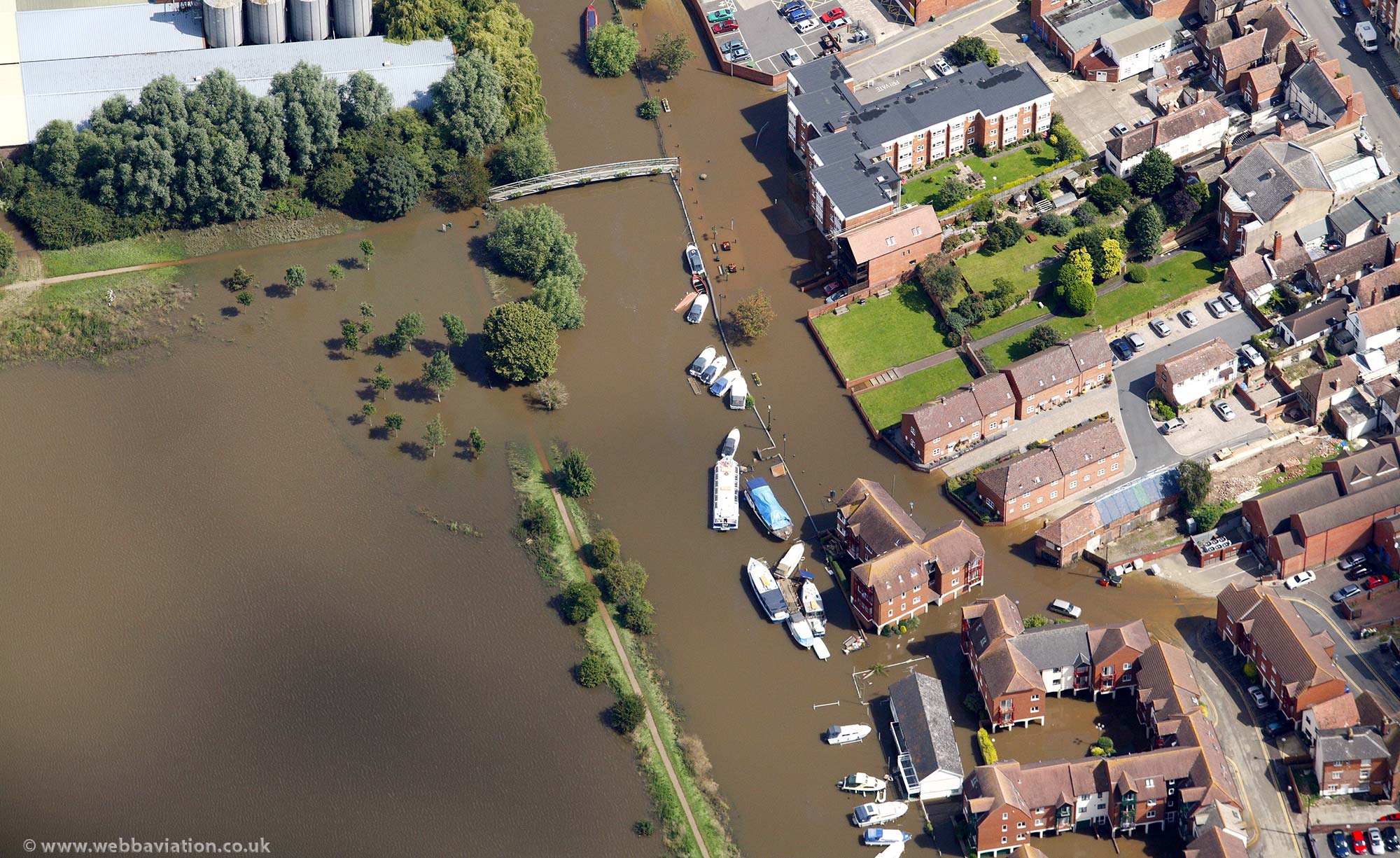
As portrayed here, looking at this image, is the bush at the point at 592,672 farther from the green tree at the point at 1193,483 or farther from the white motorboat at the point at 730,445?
the green tree at the point at 1193,483

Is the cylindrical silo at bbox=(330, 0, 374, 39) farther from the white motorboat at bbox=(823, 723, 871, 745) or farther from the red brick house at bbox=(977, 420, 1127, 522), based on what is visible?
the white motorboat at bbox=(823, 723, 871, 745)

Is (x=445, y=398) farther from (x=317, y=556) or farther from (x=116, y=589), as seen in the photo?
(x=116, y=589)

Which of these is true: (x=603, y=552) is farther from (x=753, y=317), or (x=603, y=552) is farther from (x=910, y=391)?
(x=910, y=391)

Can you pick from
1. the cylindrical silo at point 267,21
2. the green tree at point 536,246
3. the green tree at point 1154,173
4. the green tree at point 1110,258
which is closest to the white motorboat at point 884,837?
the green tree at point 1110,258

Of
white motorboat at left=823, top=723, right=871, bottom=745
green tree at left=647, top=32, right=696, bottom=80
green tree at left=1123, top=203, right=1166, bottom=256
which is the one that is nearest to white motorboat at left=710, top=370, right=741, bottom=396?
white motorboat at left=823, top=723, right=871, bottom=745

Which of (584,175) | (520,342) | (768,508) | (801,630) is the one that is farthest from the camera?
(584,175)

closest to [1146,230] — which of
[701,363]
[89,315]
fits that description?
[701,363]

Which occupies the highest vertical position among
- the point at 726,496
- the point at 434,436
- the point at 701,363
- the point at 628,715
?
the point at 701,363
